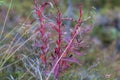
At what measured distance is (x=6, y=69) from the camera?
2773mm

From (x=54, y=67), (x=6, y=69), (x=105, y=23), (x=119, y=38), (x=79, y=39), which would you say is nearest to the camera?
(x=54, y=67)

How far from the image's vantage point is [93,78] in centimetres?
294

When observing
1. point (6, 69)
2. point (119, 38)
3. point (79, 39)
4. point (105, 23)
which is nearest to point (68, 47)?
point (79, 39)

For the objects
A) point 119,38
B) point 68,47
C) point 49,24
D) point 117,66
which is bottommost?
point 119,38

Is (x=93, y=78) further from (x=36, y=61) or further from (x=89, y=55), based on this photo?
(x=89, y=55)

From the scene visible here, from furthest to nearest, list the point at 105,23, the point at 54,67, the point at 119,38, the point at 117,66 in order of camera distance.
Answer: the point at 105,23
the point at 119,38
the point at 117,66
the point at 54,67

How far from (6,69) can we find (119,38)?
420cm

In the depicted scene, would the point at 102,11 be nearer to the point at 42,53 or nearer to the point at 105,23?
the point at 105,23

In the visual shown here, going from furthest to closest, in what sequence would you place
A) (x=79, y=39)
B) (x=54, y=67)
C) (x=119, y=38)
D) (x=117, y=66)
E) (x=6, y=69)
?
(x=119, y=38)
(x=117, y=66)
(x=6, y=69)
(x=79, y=39)
(x=54, y=67)

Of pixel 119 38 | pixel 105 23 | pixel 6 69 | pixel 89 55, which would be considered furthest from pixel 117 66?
pixel 105 23

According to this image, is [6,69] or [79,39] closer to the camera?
[79,39]

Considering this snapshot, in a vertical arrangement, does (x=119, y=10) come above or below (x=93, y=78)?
below

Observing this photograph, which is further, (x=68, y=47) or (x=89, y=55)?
(x=89, y=55)

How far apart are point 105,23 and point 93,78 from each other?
15.1 ft
